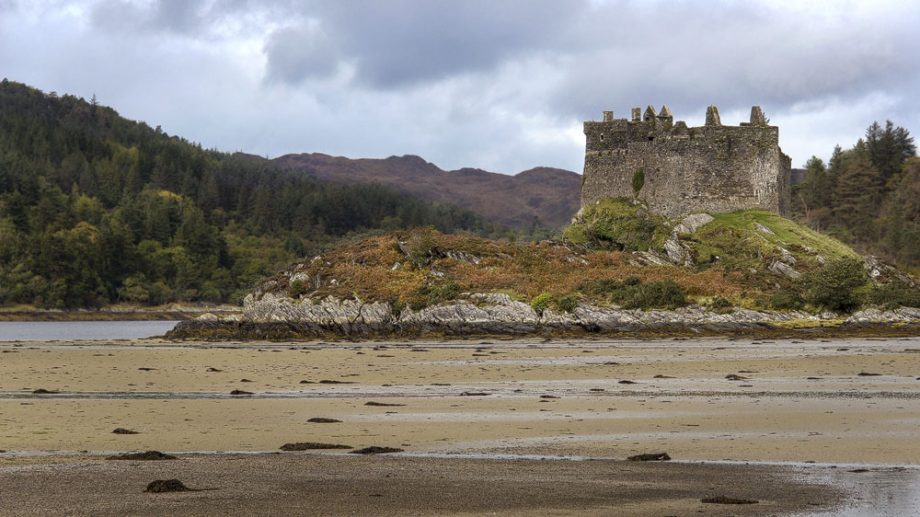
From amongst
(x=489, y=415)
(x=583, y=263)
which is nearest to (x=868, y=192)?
(x=583, y=263)

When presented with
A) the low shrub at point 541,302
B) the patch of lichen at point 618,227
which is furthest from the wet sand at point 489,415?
the patch of lichen at point 618,227

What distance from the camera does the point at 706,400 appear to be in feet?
68.7

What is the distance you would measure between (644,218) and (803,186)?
5355 cm

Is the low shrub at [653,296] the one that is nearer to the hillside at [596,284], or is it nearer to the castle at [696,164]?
the hillside at [596,284]

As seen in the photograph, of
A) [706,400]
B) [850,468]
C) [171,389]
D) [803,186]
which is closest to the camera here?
[850,468]

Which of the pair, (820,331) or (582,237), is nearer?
(820,331)

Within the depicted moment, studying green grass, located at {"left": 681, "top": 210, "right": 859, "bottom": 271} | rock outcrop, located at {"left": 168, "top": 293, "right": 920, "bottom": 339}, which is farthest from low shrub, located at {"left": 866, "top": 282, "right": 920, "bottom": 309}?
green grass, located at {"left": 681, "top": 210, "right": 859, "bottom": 271}

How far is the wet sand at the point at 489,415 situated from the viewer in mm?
12820

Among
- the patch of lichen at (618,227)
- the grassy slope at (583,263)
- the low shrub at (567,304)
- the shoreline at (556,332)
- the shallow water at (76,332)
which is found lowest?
the shallow water at (76,332)

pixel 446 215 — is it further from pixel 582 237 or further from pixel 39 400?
pixel 39 400

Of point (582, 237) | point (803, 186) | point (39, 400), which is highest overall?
point (803, 186)

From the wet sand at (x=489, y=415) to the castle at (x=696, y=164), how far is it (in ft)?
65.4

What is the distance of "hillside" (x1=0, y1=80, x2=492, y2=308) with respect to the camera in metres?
119

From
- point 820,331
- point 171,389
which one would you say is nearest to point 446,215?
point 820,331
